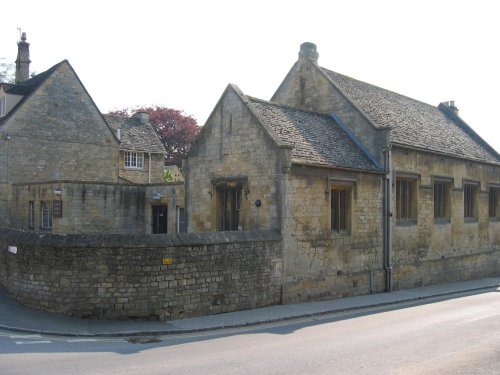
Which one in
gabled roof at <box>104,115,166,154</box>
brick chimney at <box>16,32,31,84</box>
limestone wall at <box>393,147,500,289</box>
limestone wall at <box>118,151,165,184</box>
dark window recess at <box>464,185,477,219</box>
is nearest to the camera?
limestone wall at <box>393,147,500,289</box>

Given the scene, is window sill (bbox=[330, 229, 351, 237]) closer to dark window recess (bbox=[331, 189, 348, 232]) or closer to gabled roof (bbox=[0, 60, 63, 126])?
dark window recess (bbox=[331, 189, 348, 232])

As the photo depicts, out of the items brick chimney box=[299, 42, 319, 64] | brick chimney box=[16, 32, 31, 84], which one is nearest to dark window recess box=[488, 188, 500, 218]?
brick chimney box=[299, 42, 319, 64]

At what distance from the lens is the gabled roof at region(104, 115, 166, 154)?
35188 millimetres

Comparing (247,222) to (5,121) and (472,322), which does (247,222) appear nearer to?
(472,322)

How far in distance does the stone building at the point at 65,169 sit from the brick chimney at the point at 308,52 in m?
8.66

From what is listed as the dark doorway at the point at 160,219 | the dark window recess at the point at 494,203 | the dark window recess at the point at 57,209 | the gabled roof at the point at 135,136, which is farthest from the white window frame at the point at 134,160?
the dark window recess at the point at 494,203

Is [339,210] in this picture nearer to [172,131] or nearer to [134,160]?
[134,160]

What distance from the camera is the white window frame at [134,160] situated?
34969mm

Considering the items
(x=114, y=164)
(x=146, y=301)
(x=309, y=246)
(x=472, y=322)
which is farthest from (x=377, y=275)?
(x=114, y=164)

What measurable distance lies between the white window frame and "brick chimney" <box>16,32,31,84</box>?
27.8 feet

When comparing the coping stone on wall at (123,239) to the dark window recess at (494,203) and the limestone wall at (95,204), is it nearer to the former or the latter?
the limestone wall at (95,204)

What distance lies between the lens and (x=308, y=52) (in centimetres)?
2300

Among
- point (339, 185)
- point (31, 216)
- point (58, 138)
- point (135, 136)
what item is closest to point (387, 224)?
point (339, 185)

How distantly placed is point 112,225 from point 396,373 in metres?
19.1
